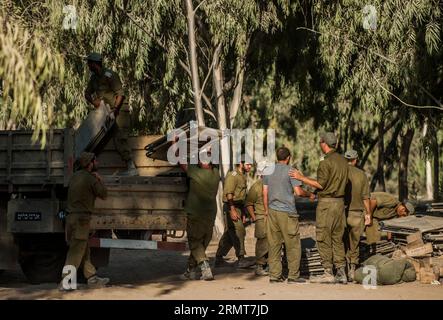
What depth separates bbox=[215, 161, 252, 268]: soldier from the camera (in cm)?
1530

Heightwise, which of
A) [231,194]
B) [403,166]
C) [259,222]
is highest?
[403,166]

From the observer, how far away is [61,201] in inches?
516

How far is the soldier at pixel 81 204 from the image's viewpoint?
40.4 ft

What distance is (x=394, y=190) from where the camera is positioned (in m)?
66.3

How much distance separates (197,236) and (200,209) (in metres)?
0.39

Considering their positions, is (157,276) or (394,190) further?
(394,190)

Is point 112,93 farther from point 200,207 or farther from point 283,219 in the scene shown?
point 283,219

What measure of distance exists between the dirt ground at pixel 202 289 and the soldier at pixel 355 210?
74 centimetres

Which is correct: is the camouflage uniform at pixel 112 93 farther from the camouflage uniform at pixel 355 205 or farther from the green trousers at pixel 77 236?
the camouflage uniform at pixel 355 205
